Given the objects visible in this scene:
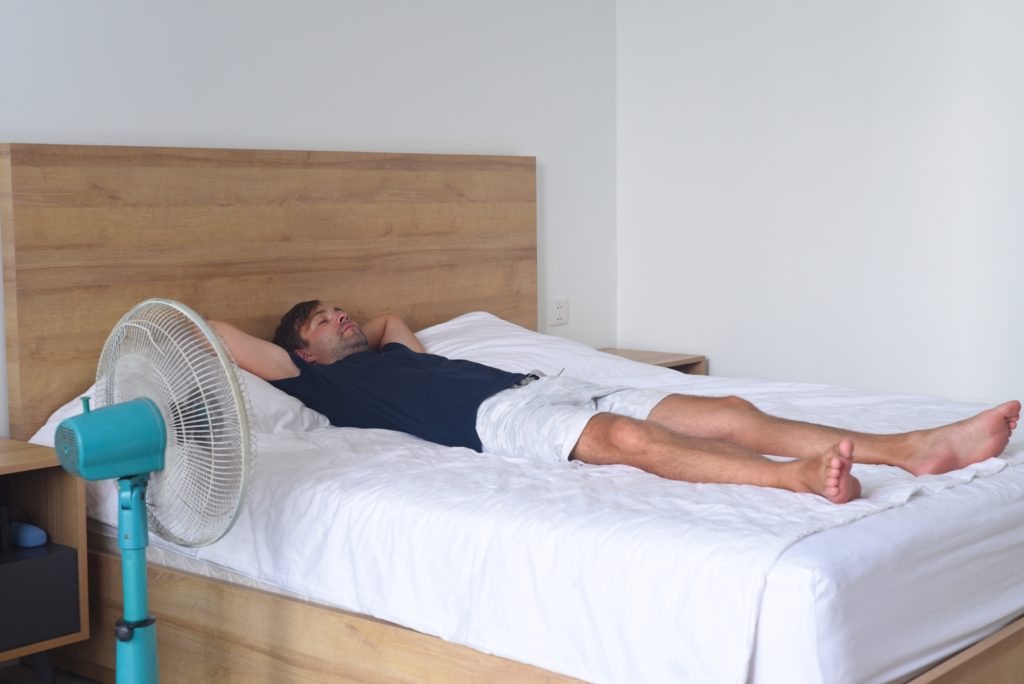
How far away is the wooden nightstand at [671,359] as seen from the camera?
4.16 m

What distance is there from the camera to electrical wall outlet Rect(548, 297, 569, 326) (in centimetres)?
429

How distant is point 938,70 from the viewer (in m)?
3.68

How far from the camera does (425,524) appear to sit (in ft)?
6.88

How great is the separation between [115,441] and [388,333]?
4.70ft

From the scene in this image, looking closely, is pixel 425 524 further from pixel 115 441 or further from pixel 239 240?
pixel 239 240

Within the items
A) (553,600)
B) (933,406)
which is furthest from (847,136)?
(553,600)

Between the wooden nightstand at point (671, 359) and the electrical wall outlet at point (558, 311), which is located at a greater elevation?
the electrical wall outlet at point (558, 311)

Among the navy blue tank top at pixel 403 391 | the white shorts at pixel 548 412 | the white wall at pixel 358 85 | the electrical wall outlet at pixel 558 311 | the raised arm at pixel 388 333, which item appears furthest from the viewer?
the electrical wall outlet at pixel 558 311

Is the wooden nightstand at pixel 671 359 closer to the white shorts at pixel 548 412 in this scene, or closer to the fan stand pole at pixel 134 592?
the white shorts at pixel 548 412

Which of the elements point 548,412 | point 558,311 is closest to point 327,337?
point 548,412

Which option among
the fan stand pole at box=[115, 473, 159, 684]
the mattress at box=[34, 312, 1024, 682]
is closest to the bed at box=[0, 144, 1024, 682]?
the mattress at box=[34, 312, 1024, 682]

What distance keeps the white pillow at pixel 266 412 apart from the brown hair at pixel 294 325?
10.5 inches

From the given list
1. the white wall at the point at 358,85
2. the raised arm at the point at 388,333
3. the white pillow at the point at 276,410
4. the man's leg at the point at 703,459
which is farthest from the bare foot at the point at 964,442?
the white wall at the point at 358,85

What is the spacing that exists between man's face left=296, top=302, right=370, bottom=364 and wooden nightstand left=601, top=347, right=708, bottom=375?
4.34ft
